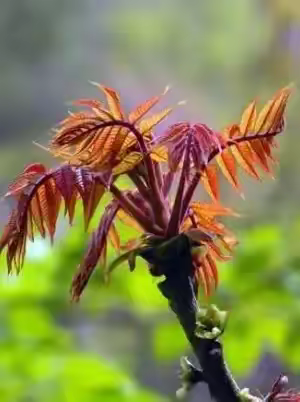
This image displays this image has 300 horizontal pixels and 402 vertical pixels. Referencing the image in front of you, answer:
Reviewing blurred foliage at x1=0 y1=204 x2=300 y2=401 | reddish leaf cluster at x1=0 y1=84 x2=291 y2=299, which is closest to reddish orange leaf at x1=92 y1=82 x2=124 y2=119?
reddish leaf cluster at x1=0 y1=84 x2=291 y2=299

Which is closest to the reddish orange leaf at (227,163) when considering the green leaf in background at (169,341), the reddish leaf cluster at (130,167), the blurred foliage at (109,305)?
the reddish leaf cluster at (130,167)

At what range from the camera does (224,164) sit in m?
0.32

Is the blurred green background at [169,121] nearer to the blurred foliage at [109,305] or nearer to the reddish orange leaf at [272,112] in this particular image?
the blurred foliage at [109,305]

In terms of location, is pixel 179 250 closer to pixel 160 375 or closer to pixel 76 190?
pixel 76 190

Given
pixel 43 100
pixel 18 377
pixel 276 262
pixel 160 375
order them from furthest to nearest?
pixel 43 100
pixel 160 375
pixel 276 262
pixel 18 377

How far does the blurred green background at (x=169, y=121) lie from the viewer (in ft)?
3.15

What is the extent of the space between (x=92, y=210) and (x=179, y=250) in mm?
39

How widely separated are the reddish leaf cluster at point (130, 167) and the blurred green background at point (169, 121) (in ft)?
1.95

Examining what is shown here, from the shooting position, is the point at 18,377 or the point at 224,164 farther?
the point at 18,377

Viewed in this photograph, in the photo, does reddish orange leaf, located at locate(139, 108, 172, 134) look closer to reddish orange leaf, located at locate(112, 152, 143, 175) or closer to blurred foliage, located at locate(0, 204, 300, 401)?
reddish orange leaf, located at locate(112, 152, 143, 175)

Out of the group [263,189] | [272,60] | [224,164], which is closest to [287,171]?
[263,189]

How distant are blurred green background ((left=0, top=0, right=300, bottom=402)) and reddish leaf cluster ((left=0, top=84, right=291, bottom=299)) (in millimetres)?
593

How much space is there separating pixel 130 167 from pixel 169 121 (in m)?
0.96

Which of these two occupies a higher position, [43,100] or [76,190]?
[43,100]
